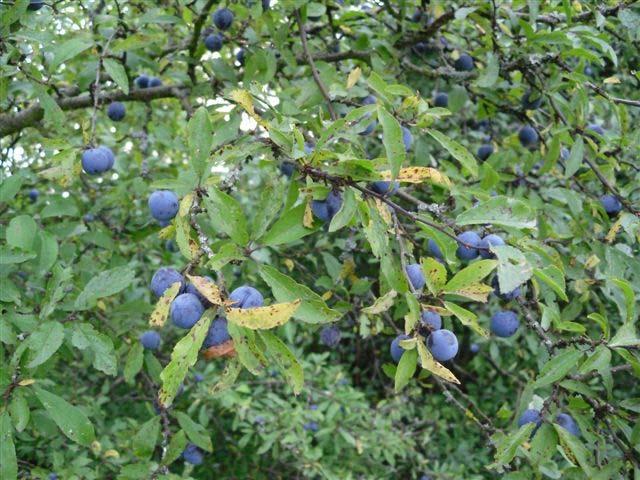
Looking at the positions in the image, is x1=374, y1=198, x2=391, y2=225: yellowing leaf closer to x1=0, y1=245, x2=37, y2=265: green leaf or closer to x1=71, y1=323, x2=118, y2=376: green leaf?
x1=71, y1=323, x2=118, y2=376: green leaf

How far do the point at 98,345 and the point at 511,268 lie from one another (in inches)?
38.1

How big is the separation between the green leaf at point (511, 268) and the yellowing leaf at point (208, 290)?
47 centimetres

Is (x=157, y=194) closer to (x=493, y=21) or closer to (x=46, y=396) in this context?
(x=46, y=396)

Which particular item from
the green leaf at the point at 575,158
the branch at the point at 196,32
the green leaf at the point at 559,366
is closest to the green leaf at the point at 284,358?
the green leaf at the point at 559,366

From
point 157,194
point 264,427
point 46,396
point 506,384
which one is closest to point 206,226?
point 157,194

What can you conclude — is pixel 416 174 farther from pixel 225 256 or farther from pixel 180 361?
pixel 180 361

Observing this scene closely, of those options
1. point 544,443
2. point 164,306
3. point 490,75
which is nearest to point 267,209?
point 164,306

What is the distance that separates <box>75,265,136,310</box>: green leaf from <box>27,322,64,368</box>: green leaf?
0.11m

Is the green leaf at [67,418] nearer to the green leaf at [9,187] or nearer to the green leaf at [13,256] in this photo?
the green leaf at [13,256]

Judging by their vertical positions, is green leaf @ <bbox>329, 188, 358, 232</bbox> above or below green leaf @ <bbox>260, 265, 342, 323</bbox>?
above

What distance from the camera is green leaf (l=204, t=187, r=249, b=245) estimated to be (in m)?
1.15

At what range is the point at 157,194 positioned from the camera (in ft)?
5.04

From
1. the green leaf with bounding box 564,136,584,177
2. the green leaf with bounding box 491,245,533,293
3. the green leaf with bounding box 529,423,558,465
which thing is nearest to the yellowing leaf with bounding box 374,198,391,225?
the green leaf with bounding box 491,245,533,293

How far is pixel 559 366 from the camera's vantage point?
1.31 m
